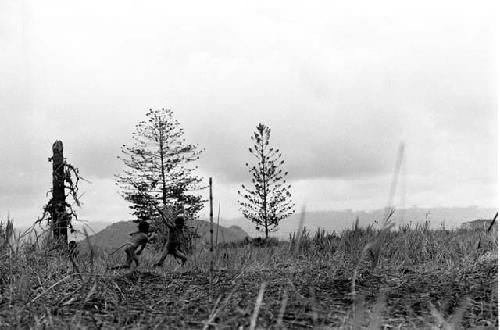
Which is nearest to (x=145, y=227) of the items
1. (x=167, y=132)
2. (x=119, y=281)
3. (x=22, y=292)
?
(x=119, y=281)

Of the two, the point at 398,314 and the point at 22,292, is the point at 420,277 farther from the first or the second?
the point at 22,292

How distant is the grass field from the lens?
2998 mm

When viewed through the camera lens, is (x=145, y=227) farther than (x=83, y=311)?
Yes

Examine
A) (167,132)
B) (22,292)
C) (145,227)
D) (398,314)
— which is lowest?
(398,314)

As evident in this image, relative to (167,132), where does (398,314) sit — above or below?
below

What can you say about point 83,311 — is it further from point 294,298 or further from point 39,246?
point 39,246

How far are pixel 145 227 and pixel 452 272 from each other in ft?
8.20

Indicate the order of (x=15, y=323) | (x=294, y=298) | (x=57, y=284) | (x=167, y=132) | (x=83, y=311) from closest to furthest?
(x=15, y=323) → (x=83, y=311) → (x=294, y=298) → (x=57, y=284) → (x=167, y=132)

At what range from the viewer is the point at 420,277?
4.42 metres

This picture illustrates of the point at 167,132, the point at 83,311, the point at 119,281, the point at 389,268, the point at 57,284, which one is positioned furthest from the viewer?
the point at 167,132

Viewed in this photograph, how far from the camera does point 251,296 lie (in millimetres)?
3576

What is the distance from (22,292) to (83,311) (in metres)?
0.46

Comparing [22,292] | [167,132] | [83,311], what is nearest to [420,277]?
[83,311]

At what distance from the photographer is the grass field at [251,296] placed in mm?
2998
